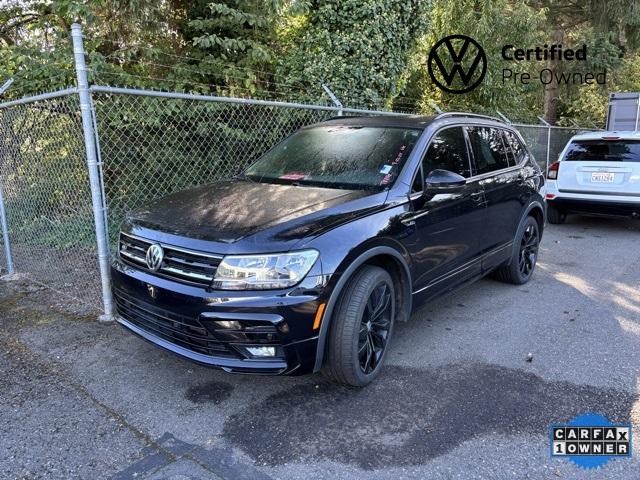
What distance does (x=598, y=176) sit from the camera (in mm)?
8109

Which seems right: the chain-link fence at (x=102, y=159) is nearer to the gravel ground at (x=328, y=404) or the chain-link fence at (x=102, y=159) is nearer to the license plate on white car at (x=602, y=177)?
the gravel ground at (x=328, y=404)

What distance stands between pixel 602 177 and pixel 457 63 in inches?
199

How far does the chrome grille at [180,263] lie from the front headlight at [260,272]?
0.31 ft

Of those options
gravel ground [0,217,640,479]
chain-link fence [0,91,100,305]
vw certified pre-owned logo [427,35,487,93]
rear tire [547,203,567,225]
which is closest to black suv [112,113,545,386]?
gravel ground [0,217,640,479]

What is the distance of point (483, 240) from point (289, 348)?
8.14 feet

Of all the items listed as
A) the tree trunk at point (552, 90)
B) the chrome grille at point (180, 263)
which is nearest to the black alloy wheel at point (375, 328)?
the chrome grille at point (180, 263)

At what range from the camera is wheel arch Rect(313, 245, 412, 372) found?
2.98 metres

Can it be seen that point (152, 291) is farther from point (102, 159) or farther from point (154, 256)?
point (102, 159)

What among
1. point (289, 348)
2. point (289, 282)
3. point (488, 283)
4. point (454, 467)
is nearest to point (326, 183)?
point (289, 282)

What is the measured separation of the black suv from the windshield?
14 mm

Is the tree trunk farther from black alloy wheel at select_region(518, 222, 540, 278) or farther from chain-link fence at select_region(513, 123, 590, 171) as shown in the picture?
black alloy wheel at select_region(518, 222, 540, 278)

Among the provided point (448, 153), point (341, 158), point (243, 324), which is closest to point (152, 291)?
point (243, 324)

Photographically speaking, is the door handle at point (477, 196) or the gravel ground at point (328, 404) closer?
the gravel ground at point (328, 404)

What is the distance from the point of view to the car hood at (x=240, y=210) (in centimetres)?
298
